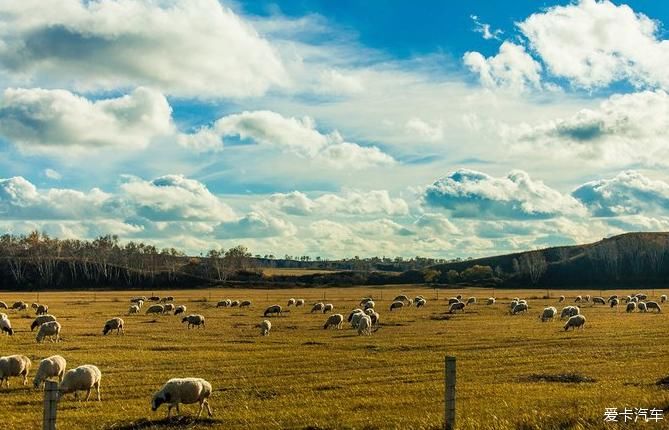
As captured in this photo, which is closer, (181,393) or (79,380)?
(181,393)

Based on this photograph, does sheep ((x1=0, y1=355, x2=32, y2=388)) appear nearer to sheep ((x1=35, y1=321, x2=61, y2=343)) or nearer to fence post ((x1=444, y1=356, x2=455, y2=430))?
sheep ((x1=35, y1=321, x2=61, y2=343))

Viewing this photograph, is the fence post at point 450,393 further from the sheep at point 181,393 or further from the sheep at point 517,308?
the sheep at point 517,308

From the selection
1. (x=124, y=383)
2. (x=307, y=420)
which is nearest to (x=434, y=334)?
(x=124, y=383)

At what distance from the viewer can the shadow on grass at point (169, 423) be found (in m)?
16.3

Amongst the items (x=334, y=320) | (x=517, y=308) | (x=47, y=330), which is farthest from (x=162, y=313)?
(x=517, y=308)

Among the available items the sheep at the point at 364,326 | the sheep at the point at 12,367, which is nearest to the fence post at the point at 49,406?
the sheep at the point at 12,367

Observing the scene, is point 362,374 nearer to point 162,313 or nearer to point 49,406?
point 49,406

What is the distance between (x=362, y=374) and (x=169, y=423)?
974 cm

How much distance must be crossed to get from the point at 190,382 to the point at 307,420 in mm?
3802

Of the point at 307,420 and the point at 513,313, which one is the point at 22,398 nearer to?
the point at 307,420

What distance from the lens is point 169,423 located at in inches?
656

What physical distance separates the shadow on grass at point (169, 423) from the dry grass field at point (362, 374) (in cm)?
6

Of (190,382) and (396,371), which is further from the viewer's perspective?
(396,371)

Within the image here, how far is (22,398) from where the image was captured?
20.5 m
